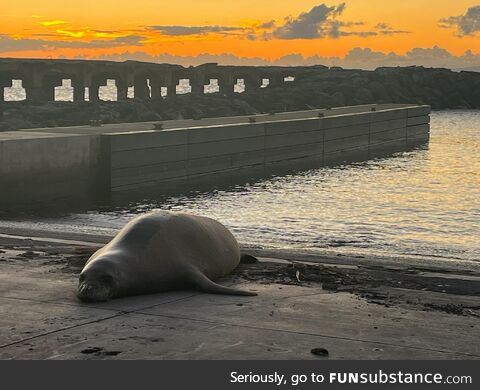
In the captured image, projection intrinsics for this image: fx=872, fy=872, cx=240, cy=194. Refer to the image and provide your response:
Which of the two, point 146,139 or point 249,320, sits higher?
point 249,320

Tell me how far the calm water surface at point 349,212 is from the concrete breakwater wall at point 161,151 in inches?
98.8

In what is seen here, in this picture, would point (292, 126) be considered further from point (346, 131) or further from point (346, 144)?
point (346, 131)

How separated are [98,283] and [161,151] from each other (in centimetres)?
2902

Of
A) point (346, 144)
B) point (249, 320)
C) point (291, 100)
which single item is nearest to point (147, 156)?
point (346, 144)

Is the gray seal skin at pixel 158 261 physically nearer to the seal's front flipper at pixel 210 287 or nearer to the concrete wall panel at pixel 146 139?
the seal's front flipper at pixel 210 287

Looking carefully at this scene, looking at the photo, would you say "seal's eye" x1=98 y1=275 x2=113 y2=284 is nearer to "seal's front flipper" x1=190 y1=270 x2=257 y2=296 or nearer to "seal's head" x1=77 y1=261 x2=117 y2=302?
"seal's head" x1=77 y1=261 x2=117 y2=302

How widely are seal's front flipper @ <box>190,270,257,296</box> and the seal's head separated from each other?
103 centimetres

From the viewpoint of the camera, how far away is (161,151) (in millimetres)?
38594

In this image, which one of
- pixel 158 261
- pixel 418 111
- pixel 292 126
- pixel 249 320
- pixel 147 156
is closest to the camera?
pixel 249 320

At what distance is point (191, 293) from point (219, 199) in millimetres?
23350

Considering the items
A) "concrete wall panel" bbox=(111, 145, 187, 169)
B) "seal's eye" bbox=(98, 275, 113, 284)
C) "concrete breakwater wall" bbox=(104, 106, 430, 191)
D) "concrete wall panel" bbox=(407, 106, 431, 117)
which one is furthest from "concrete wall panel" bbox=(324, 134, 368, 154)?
"seal's eye" bbox=(98, 275, 113, 284)

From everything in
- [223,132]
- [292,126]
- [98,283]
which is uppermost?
[98,283]

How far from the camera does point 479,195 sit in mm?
37500

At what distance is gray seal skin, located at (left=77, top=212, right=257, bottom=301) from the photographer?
9.92 m
